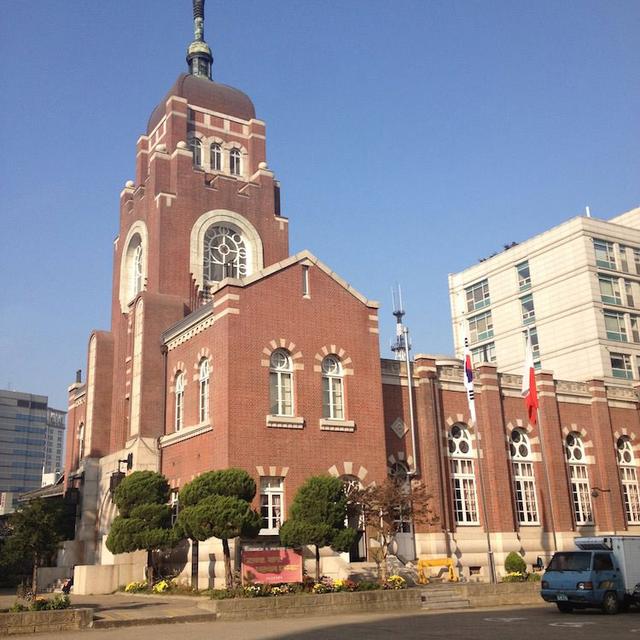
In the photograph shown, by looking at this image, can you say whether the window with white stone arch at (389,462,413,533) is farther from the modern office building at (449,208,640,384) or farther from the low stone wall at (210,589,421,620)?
the modern office building at (449,208,640,384)

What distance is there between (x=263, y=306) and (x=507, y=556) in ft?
52.6

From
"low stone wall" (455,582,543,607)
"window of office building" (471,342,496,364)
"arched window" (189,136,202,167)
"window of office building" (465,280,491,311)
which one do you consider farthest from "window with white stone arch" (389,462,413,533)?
"window of office building" (465,280,491,311)

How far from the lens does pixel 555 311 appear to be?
5984 cm

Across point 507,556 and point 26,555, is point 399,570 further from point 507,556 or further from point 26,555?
point 26,555

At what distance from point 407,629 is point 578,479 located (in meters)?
24.3

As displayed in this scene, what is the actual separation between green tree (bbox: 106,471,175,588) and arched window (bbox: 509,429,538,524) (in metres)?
17.7

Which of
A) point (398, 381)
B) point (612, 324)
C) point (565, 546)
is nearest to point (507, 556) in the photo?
point (565, 546)

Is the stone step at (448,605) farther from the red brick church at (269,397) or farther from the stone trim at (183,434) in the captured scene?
the stone trim at (183,434)

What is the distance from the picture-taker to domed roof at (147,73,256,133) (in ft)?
144

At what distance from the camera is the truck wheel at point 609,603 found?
22.9 meters

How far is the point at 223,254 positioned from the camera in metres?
40.8

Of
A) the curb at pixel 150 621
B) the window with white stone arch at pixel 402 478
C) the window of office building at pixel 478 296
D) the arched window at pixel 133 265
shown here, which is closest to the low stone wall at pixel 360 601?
the curb at pixel 150 621

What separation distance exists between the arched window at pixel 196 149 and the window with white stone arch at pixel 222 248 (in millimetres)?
4174

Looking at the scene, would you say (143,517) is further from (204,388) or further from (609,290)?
(609,290)
